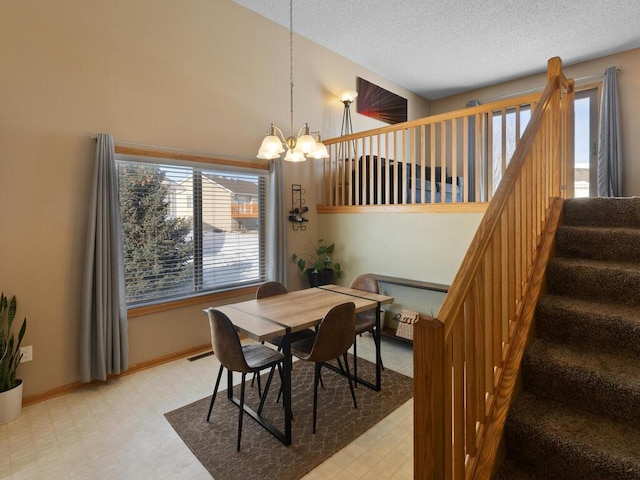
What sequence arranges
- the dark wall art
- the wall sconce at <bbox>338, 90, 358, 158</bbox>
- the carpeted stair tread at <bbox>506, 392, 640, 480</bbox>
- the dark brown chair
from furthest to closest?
the dark wall art < the wall sconce at <bbox>338, 90, 358, 158</bbox> < the dark brown chair < the carpeted stair tread at <bbox>506, 392, 640, 480</bbox>

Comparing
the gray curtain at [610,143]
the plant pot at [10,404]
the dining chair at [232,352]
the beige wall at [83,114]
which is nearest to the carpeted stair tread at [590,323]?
the dining chair at [232,352]

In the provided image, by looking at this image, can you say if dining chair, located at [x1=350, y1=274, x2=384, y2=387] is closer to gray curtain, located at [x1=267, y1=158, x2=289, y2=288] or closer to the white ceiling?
gray curtain, located at [x1=267, y1=158, x2=289, y2=288]

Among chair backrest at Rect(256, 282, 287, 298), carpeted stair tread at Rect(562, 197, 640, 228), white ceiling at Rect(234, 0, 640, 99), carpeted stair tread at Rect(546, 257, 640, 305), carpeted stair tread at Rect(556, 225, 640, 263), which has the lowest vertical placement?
chair backrest at Rect(256, 282, 287, 298)

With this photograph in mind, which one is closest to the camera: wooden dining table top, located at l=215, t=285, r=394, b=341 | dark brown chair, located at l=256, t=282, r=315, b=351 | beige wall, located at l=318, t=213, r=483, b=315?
wooden dining table top, located at l=215, t=285, r=394, b=341

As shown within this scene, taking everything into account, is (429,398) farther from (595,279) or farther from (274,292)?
(274,292)

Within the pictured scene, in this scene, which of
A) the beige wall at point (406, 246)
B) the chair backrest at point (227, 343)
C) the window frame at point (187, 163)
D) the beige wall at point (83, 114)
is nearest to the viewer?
the chair backrest at point (227, 343)

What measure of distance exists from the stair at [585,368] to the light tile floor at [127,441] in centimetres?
81

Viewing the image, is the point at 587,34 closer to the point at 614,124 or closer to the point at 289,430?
the point at 614,124

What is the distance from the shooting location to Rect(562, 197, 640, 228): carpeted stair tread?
218 centimetres

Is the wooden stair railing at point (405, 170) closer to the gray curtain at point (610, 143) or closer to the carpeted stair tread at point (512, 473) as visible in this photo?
the gray curtain at point (610, 143)

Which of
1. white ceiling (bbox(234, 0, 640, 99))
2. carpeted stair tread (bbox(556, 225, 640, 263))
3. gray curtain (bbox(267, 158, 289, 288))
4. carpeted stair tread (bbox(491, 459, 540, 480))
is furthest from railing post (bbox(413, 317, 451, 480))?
white ceiling (bbox(234, 0, 640, 99))

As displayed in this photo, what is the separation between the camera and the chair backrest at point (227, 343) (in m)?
2.08

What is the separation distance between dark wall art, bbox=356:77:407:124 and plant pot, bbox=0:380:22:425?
5.16 metres

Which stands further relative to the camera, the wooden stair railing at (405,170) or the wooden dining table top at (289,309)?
the wooden stair railing at (405,170)
